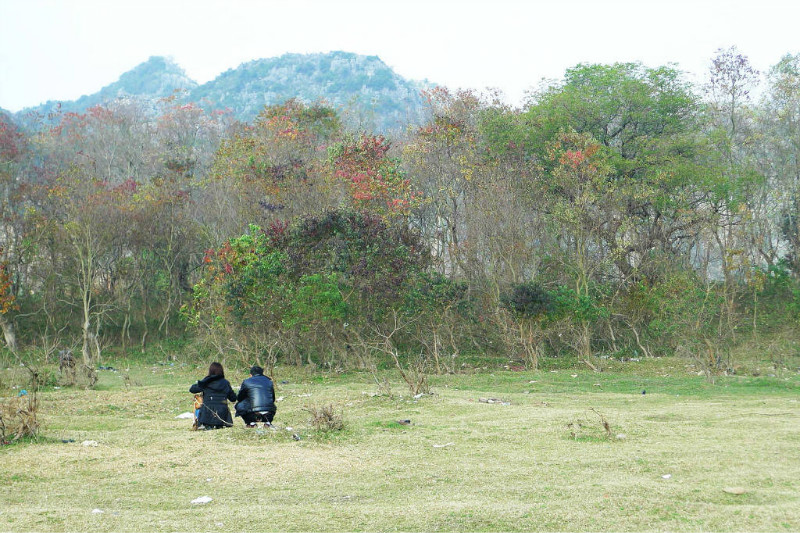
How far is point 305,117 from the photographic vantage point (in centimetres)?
3438

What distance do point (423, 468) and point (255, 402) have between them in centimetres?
321

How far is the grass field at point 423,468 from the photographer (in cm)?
581

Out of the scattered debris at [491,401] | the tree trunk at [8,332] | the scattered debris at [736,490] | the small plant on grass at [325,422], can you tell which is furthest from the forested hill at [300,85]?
the scattered debris at [736,490]

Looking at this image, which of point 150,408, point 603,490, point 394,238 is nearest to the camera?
point 603,490

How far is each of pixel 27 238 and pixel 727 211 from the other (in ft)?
88.9

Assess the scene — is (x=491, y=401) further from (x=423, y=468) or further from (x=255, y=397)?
(x=423, y=468)

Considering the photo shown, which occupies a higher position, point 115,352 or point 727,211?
point 727,211

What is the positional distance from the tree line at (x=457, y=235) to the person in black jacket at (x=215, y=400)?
356 inches

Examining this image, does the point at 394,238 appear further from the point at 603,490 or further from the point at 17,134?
the point at 17,134

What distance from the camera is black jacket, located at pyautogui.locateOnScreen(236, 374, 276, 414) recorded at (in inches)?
401

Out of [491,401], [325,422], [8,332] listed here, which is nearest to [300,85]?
[8,332]

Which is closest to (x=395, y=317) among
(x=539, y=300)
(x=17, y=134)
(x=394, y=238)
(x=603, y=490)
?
(x=394, y=238)

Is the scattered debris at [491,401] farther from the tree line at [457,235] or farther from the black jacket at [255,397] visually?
the tree line at [457,235]

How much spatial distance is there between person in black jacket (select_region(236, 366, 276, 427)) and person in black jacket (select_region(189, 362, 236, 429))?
0.51ft
